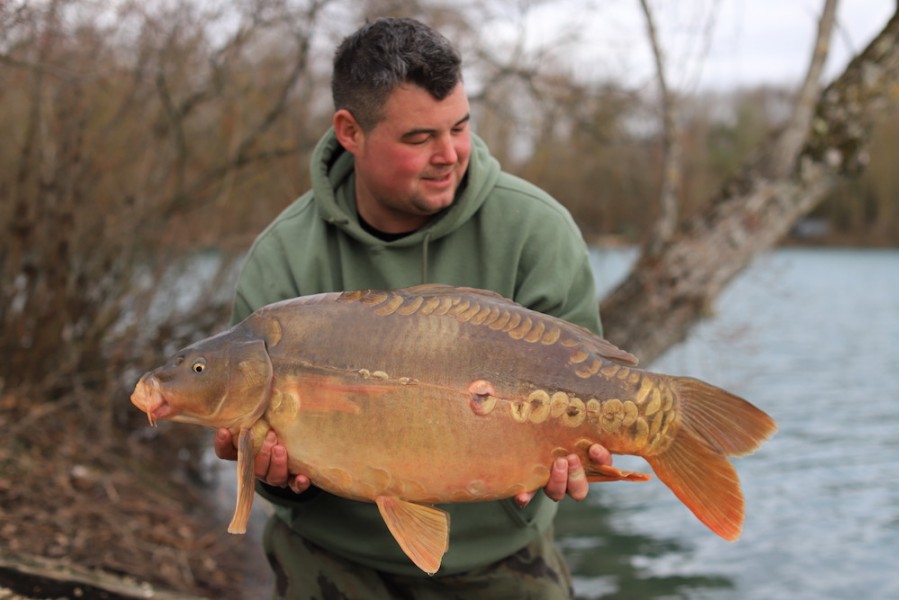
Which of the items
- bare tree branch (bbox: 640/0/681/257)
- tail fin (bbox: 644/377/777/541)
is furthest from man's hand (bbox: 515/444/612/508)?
bare tree branch (bbox: 640/0/681/257)

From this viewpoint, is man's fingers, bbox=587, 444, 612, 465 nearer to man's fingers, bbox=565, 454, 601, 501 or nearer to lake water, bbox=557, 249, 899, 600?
man's fingers, bbox=565, 454, 601, 501

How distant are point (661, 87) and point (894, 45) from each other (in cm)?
124

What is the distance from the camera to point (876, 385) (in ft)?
35.2

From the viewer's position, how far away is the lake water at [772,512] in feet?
17.6

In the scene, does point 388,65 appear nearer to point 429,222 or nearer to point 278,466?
point 429,222

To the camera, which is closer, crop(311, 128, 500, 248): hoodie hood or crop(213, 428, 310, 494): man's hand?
crop(213, 428, 310, 494): man's hand

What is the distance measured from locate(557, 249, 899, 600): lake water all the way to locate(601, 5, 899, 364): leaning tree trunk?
1.31ft

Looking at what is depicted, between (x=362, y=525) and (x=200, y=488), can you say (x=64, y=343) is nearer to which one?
(x=200, y=488)

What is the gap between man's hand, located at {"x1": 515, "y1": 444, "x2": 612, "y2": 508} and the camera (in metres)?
2.07

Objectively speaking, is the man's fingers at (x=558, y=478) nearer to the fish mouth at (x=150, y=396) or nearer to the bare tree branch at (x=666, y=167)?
the fish mouth at (x=150, y=396)

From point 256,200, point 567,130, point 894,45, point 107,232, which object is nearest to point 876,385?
point 567,130

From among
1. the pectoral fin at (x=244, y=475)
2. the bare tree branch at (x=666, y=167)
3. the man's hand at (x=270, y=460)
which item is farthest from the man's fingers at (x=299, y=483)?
the bare tree branch at (x=666, y=167)

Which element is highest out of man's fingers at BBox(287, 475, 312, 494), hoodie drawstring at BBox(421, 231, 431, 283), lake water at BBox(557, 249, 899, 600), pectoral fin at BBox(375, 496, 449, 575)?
hoodie drawstring at BBox(421, 231, 431, 283)

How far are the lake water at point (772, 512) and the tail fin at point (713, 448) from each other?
3250mm
